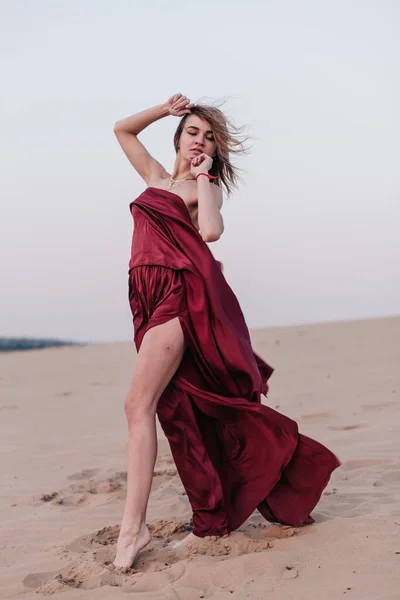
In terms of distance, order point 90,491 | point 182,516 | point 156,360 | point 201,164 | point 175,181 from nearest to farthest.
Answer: point 156,360 → point 201,164 → point 175,181 → point 182,516 → point 90,491

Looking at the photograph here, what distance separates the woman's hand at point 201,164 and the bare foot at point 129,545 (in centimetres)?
163

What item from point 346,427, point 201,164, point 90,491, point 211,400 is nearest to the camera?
point 211,400

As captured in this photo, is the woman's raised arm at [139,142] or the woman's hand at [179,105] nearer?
the woman's hand at [179,105]

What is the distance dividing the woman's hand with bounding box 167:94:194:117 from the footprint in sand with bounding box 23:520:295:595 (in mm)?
2023

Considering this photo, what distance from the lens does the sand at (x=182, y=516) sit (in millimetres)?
2730

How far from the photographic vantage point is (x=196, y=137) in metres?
3.57

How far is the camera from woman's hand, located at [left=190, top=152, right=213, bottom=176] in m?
3.43

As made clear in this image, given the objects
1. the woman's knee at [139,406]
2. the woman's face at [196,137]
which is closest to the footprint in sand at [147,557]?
the woman's knee at [139,406]

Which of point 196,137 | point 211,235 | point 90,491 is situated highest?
point 196,137

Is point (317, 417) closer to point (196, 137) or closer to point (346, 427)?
point (346, 427)

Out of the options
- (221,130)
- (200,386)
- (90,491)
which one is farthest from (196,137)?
(90,491)

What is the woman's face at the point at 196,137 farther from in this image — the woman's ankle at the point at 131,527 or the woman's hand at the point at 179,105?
the woman's ankle at the point at 131,527

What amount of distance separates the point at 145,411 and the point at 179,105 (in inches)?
58.7

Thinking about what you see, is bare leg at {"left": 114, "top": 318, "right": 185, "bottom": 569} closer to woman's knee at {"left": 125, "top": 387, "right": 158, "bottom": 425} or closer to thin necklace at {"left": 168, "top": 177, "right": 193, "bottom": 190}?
woman's knee at {"left": 125, "top": 387, "right": 158, "bottom": 425}
